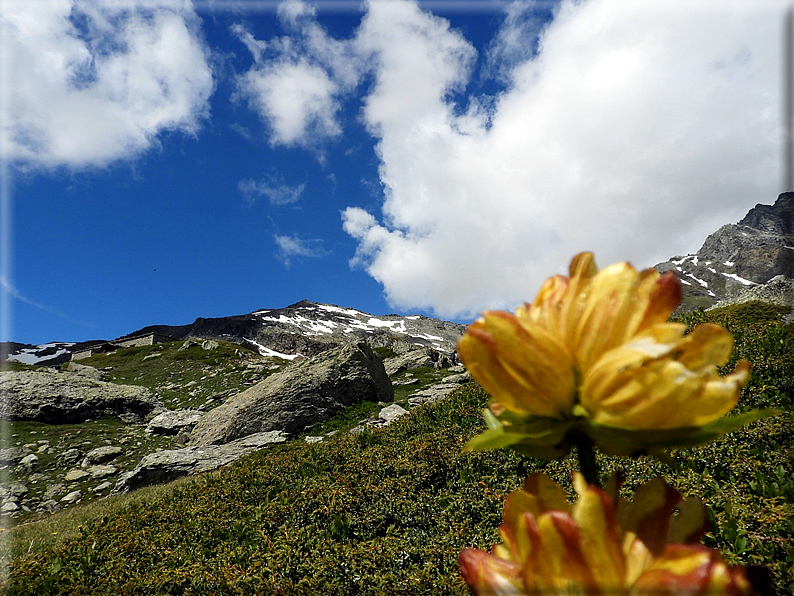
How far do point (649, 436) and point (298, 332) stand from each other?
13329cm

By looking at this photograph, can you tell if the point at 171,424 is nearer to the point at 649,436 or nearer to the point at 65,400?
the point at 65,400

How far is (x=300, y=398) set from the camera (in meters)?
17.1

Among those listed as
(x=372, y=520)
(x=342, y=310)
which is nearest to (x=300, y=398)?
(x=372, y=520)

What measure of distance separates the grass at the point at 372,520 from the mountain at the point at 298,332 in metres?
73.2

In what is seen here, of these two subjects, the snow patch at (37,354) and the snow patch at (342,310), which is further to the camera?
the snow patch at (342,310)

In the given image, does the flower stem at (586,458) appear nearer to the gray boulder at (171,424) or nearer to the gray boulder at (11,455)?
the gray boulder at (11,455)

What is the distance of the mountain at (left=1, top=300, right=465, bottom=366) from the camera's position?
343 feet

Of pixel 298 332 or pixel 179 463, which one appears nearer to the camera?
pixel 179 463

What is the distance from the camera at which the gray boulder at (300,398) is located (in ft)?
54.4

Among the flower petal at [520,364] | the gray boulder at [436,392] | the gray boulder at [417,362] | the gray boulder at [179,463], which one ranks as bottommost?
the flower petal at [520,364]

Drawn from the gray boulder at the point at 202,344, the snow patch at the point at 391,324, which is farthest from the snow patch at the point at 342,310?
the gray boulder at the point at 202,344

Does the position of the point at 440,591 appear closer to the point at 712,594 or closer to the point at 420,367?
the point at 712,594

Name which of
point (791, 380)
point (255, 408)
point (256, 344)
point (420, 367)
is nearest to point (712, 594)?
point (791, 380)

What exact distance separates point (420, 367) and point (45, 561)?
27.3 meters
